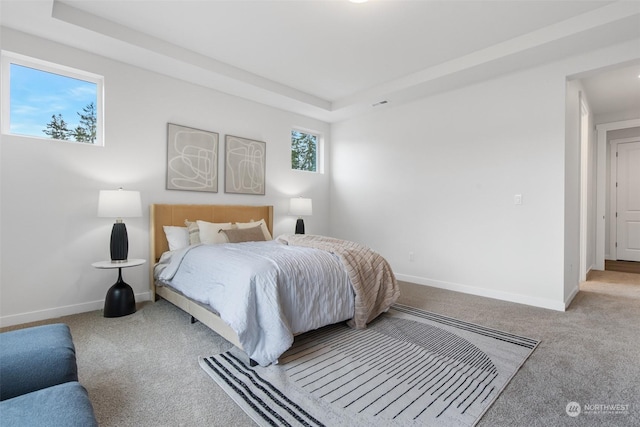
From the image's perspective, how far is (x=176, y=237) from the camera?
351cm

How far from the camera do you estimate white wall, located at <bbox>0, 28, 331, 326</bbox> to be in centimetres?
280

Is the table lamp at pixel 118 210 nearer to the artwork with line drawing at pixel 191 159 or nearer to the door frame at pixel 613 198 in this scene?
the artwork with line drawing at pixel 191 159

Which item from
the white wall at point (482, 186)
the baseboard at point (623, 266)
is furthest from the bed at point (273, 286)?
the baseboard at point (623, 266)

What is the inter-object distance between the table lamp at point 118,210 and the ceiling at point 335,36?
4.79 ft

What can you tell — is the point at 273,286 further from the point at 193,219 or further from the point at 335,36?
the point at 335,36

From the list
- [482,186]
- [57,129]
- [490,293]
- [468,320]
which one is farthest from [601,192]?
[57,129]

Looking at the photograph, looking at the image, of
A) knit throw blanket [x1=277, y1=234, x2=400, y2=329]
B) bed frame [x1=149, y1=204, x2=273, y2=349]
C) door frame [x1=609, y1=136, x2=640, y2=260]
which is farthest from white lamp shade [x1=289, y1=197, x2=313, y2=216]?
door frame [x1=609, y1=136, x2=640, y2=260]

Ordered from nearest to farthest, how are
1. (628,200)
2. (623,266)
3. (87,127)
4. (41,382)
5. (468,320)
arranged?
(41,382) → (468,320) → (87,127) → (623,266) → (628,200)

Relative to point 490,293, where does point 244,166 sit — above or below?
above

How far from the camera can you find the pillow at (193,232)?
3.57 m

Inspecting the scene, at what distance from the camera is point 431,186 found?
4.34 m

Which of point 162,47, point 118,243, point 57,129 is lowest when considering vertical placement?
point 118,243

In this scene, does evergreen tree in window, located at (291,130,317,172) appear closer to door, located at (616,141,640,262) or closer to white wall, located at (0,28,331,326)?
white wall, located at (0,28,331,326)

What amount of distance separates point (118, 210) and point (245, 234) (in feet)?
4.30
